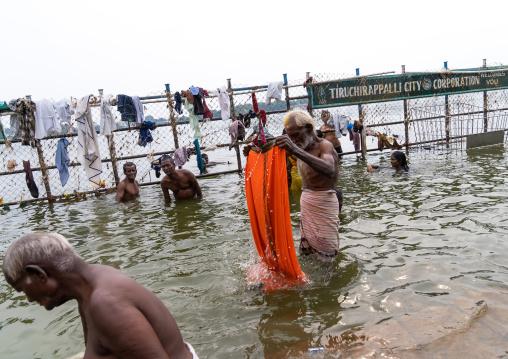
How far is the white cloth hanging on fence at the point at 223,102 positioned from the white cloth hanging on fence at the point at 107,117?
2879 millimetres

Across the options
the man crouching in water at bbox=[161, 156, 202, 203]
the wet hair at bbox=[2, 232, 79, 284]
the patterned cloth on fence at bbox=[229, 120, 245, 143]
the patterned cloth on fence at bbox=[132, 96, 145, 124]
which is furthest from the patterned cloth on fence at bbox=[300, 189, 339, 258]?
the patterned cloth on fence at bbox=[132, 96, 145, 124]

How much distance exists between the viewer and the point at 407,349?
2719 millimetres

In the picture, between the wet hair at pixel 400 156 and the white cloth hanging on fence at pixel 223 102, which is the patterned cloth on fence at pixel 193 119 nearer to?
the white cloth hanging on fence at pixel 223 102

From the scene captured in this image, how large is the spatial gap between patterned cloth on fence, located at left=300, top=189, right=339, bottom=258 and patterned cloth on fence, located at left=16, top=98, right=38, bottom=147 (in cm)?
810

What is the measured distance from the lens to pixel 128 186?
29.7 ft

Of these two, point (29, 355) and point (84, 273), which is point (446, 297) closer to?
point (84, 273)

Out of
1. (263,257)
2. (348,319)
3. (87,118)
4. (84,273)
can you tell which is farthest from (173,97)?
(84,273)

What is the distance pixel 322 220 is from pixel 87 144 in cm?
783

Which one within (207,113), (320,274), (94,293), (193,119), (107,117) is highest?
(107,117)

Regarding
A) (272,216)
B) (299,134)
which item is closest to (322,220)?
(272,216)

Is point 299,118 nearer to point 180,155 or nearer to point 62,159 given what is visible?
point 180,155

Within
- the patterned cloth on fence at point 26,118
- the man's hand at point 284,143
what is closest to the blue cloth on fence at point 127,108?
the patterned cloth on fence at point 26,118

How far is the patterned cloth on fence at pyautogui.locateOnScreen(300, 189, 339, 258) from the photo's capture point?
380cm

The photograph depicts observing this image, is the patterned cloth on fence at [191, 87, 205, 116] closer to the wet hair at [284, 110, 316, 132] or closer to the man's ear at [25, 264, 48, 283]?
the wet hair at [284, 110, 316, 132]
